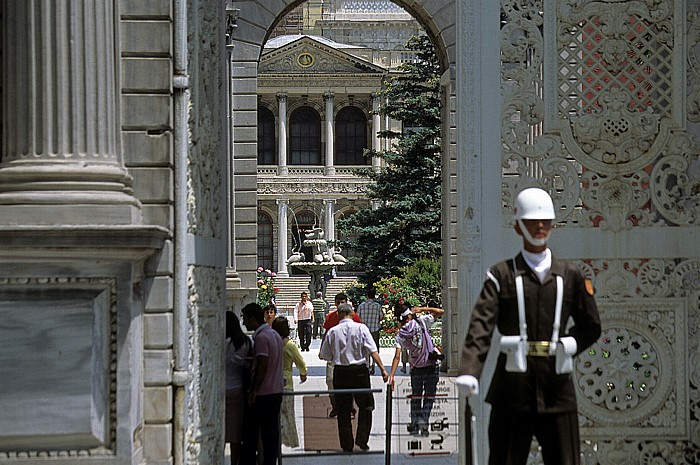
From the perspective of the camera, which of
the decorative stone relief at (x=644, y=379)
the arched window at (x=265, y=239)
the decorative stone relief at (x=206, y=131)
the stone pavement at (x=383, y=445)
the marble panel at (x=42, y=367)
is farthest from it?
the arched window at (x=265, y=239)

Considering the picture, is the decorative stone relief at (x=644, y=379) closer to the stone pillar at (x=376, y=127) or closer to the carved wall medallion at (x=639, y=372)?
the carved wall medallion at (x=639, y=372)

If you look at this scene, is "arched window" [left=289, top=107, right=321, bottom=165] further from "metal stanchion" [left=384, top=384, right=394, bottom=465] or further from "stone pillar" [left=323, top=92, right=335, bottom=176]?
"metal stanchion" [left=384, top=384, right=394, bottom=465]

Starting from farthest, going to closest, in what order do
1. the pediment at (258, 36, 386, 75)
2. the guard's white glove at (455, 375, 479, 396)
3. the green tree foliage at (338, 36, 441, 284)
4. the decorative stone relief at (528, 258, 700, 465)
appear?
the pediment at (258, 36, 386, 75), the green tree foliage at (338, 36, 441, 284), the decorative stone relief at (528, 258, 700, 465), the guard's white glove at (455, 375, 479, 396)

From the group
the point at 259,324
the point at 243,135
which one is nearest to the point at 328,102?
the point at 243,135

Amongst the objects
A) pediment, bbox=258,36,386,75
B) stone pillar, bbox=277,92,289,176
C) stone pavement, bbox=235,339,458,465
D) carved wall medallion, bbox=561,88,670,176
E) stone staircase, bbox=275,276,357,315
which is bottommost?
stone staircase, bbox=275,276,357,315

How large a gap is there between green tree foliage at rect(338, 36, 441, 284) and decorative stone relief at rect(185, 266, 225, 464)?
38.6 m

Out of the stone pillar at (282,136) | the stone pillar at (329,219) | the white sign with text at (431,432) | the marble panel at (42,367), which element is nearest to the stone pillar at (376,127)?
the stone pillar at (329,219)

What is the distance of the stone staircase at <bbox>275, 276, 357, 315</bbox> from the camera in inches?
2766

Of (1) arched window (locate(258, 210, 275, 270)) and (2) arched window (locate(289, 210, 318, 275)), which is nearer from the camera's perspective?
(2) arched window (locate(289, 210, 318, 275))

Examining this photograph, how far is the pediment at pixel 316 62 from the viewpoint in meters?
86.3

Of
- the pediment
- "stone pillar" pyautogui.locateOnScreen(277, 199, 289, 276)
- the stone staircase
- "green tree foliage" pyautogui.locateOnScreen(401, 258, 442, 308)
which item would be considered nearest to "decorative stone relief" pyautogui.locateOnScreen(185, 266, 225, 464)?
"green tree foliage" pyautogui.locateOnScreen(401, 258, 442, 308)

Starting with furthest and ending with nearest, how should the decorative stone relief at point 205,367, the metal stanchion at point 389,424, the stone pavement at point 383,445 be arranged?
1. the stone pavement at point 383,445
2. the metal stanchion at point 389,424
3. the decorative stone relief at point 205,367

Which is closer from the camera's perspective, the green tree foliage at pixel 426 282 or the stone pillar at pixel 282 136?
the green tree foliage at pixel 426 282

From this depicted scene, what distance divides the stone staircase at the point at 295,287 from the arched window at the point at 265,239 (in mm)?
6405
